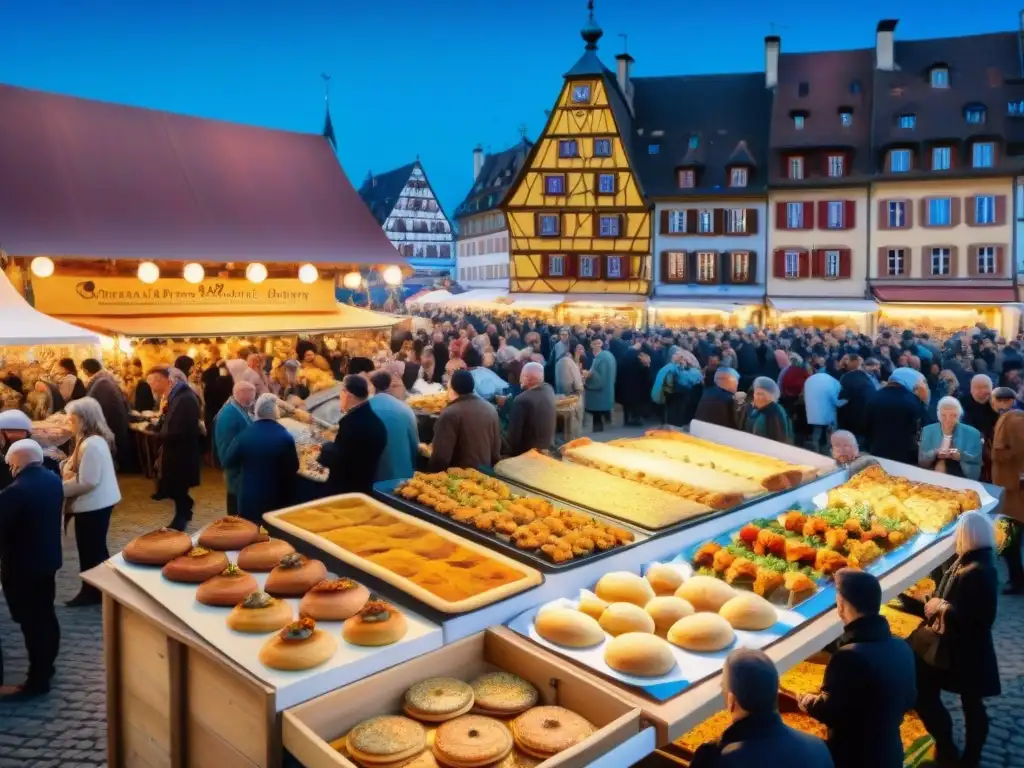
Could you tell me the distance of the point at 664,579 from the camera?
13.2ft

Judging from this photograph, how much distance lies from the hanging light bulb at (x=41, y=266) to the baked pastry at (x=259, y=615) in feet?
32.4

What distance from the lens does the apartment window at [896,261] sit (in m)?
31.2

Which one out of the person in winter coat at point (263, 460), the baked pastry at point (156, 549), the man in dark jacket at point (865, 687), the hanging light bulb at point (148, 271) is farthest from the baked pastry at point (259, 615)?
the hanging light bulb at point (148, 271)

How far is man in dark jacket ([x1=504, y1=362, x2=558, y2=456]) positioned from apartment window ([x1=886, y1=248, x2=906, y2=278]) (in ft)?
88.5

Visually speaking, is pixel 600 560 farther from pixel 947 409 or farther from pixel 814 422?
pixel 814 422

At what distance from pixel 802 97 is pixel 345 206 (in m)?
24.5

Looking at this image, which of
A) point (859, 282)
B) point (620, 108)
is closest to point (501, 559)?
point (859, 282)

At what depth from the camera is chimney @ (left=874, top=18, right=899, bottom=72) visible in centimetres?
3250

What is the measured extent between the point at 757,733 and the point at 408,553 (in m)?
1.89

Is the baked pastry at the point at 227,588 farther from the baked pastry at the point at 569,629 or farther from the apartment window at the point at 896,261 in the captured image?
the apartment window at the point at 896,261

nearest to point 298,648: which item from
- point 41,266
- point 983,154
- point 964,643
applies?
point 964,643

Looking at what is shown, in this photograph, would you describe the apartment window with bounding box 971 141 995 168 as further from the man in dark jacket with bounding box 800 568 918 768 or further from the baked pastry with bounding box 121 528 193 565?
the baked pastry with bounding box 121 528 193 565

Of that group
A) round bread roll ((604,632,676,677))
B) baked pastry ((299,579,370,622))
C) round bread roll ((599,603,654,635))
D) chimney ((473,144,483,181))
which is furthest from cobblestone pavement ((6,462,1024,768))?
chimney ((473,144,483,181))

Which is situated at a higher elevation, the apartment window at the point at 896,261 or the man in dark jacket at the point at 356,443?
the apartment window at the point at 896,261
